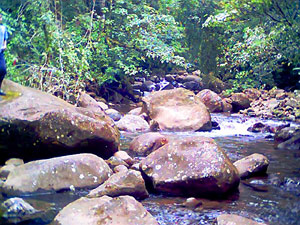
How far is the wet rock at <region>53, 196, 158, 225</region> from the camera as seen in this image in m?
3.99

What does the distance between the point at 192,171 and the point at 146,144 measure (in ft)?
8.48

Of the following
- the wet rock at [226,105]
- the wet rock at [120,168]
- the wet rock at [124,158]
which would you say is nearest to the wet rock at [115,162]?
the wet rock at [124,158]

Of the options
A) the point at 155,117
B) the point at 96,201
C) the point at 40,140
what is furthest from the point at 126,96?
the point at 96,201

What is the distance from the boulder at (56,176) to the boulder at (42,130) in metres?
0.79

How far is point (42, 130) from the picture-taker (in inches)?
246

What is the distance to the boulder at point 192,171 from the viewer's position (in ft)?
16.9

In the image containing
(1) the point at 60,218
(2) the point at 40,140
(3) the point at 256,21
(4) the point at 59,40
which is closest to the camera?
(1) the point at 60,218

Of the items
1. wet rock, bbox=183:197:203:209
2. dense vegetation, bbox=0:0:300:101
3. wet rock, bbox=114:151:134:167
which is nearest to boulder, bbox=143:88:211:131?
dense vegetation, bbox=0:0:300:101

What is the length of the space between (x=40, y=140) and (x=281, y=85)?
13.2 metres

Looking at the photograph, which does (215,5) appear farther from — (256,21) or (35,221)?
(35,221)

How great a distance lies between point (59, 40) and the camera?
1007 centimetres

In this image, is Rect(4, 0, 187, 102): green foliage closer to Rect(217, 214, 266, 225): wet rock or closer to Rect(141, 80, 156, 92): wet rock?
Rect(141, 80, 156, 92): wet rock

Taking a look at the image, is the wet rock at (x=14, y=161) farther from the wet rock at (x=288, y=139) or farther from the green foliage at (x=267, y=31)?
the wet rock at (x=288, y=139)

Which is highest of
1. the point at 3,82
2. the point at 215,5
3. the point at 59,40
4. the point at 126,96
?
the point at 215,5
